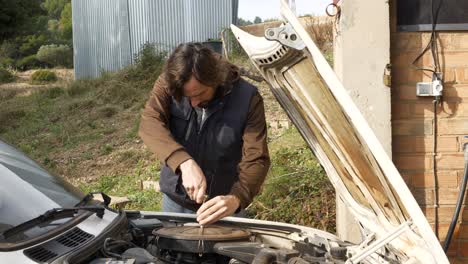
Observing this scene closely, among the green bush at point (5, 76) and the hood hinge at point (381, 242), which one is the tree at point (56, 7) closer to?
the green bush at point (5, 76)

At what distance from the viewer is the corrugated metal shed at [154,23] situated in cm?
1578

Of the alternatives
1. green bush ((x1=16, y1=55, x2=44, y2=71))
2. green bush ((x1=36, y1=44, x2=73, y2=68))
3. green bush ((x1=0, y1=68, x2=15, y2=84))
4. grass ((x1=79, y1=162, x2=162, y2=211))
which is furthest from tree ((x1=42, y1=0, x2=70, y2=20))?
grass ((x1=79, y1=162, x2=162, y2=211))

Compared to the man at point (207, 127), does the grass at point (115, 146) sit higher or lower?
lower

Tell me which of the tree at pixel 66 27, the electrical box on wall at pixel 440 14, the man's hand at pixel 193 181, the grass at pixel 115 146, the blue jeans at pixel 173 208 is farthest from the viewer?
the tree at pixel 66 27

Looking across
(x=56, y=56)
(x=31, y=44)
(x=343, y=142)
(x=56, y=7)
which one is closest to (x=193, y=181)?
(x=343, y=142)

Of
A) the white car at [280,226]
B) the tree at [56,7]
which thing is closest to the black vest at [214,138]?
the white car at [280,226]

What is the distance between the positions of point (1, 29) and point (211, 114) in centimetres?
1845

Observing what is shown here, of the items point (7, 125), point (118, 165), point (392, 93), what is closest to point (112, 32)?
point (7, 125)

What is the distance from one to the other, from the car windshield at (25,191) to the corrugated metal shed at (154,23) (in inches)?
490

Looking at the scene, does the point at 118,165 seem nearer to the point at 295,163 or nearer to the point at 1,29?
the point at 295,163

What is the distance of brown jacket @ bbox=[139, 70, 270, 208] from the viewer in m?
3.31

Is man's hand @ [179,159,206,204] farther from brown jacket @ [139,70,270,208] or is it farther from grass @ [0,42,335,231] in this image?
grass @ [0,42,335,231]

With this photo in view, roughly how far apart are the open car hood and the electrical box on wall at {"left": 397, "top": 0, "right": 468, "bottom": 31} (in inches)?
67.0

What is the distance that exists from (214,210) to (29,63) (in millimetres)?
29312
